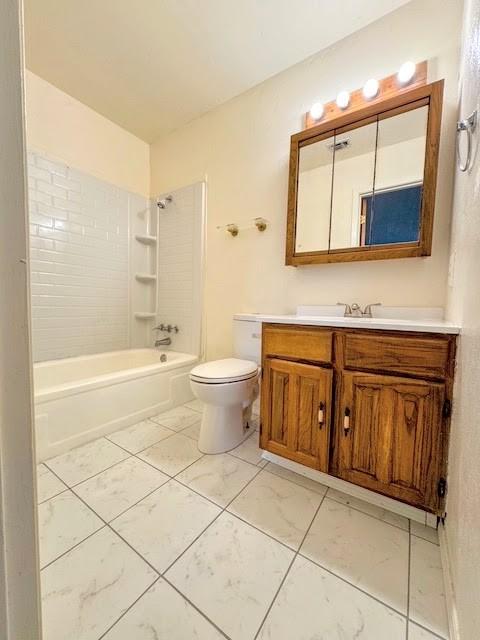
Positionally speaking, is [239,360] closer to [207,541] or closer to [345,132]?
[207,541]

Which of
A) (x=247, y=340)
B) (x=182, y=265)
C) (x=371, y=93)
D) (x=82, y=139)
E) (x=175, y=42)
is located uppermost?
(x=175, y=42)

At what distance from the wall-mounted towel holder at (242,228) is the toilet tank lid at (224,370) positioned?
3.25ft

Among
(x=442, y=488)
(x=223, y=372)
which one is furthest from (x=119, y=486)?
(x=442, y=488)

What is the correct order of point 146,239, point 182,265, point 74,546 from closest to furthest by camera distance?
point 74,546 < point 182,265 < point 146,239

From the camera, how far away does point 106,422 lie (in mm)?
1656

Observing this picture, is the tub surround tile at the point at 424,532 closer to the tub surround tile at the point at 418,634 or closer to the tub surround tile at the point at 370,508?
the tub surround tile at the point at 370,508

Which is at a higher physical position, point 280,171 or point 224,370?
point 280,171

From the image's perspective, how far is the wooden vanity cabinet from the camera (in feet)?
3.02

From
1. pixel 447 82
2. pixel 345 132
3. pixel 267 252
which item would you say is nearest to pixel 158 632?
pixel 267 252

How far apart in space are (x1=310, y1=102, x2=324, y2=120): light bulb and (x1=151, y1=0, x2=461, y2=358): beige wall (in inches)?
2.8

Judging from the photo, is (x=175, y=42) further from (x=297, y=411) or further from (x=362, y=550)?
(x=362, y=550)

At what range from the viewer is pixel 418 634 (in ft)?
2.23

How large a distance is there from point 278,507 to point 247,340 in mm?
942

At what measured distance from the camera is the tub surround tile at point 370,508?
103 cm
